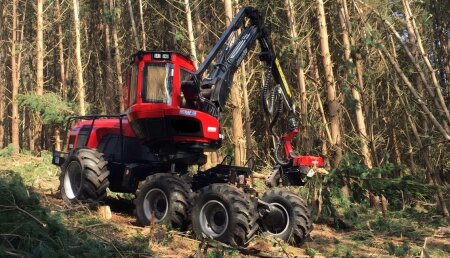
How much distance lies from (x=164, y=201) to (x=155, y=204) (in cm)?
18

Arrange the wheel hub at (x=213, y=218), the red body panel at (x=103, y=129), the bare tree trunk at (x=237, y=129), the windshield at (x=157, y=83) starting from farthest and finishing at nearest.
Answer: the bare tree trunk at (x=237, y=129) < the red body panel at (x=103, y=129) < the windshield at (x=157, y=83) < the wheel hub at (x=213, y=218)

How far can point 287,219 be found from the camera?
739 centimetres

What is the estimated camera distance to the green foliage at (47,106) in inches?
777

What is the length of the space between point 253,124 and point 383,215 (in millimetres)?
15934

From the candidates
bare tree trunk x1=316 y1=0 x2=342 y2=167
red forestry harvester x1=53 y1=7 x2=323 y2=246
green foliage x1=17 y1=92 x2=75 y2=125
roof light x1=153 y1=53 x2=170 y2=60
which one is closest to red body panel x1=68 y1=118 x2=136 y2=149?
red forestry harvester x1=53 y1=7 x2=323 y2=246

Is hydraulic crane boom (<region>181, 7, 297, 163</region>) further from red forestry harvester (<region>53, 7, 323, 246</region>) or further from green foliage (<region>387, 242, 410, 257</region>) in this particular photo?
green foliage (<region>387, 242, 410, 257</region>)

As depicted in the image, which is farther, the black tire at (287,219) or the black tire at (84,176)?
the black tire at (84,176)

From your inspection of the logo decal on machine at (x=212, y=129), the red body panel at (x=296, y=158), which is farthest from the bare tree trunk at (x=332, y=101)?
the logo decal on machine at (x=212, y=129)

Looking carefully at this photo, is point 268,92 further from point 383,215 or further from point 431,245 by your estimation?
point 383,215

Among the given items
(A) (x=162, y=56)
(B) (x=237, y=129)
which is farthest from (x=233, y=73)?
(B) (x=237, y=129)

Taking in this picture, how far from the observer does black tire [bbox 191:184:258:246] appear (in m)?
6.46

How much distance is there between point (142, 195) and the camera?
754 cm

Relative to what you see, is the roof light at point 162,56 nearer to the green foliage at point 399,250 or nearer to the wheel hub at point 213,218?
the wheel hub at point 213,218

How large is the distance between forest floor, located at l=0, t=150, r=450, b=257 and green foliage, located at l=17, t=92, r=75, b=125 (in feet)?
32.4
